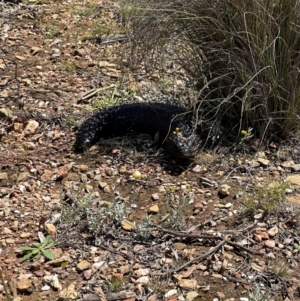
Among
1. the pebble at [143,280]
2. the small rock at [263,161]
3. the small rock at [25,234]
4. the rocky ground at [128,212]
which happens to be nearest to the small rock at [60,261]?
the rocky ground at [128,212]

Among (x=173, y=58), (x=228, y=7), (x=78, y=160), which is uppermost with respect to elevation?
(x=228, y=7)

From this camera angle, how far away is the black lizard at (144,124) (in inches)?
149

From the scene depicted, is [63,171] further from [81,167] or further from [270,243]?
[270,243]

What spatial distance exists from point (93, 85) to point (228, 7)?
4.50ft

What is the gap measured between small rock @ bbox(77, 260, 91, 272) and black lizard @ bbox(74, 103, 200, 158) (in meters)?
1.01

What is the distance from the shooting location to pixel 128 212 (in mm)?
3275

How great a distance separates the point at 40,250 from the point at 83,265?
0.80 feet

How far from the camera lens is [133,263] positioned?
9.77 ft

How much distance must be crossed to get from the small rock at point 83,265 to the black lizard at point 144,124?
101cm

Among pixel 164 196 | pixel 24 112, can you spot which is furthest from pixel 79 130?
pixel 164 196

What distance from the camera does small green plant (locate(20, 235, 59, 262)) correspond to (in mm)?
2990

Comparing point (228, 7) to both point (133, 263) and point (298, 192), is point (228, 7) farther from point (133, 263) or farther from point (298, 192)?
point (133, 263)

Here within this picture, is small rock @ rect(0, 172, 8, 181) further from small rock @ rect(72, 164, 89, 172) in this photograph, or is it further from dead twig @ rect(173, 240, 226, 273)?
dead twig @ rect(173, 240, 226, 273)

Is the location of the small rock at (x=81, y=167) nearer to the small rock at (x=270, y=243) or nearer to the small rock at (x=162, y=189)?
the small rock at (x=162, y=189)
